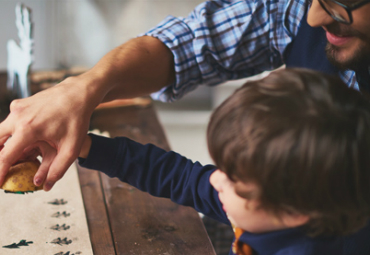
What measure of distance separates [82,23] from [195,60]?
6.08 feet

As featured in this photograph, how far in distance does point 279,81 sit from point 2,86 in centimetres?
135

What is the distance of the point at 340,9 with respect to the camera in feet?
2.68

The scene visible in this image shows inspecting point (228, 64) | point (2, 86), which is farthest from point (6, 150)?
point (2, 86)

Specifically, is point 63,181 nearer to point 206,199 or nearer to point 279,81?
point 206,199

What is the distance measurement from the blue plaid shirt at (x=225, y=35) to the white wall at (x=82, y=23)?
5.51 feet

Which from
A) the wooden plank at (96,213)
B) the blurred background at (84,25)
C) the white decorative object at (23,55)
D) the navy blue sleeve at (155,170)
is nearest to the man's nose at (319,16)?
the navy blue sleeve at (155,170)

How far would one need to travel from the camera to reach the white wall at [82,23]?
2.71m

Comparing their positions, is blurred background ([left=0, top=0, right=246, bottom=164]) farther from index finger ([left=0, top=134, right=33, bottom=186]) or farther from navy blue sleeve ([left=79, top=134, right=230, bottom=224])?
index finger ([left=0, top=134, right=33, bottom=186])

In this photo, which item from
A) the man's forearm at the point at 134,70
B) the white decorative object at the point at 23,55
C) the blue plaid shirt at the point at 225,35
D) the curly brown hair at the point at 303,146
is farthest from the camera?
the white decorative object at the point at 23,55

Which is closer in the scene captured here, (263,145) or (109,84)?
(263,145)

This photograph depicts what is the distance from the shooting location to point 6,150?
2.38 ft

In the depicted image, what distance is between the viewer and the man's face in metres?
0.85

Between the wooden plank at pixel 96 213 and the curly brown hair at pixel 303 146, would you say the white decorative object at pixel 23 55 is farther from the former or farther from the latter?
the curly brown hair at pixel 303 146

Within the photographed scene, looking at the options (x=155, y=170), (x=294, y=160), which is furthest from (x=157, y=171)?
(x=294, y=160)
